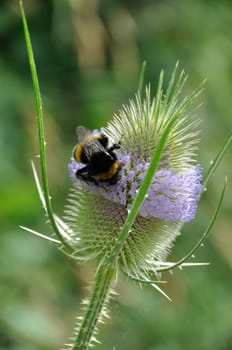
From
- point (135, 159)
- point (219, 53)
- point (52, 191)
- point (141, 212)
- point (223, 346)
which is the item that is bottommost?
point (223, 346)

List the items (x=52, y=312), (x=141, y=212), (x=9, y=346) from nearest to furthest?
(x=141, y=212), (x=9, y=346), (x=52, y=312)

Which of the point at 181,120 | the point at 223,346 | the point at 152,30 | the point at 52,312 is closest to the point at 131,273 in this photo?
the point at 181,120

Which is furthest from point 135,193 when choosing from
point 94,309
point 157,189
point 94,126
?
point 94,126

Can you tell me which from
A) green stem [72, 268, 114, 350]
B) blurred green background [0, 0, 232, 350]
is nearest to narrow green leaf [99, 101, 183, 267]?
green stem [72, 268, 114, 350]

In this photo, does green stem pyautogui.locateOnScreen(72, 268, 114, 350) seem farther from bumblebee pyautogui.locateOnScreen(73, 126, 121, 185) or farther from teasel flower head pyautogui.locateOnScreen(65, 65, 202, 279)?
bumblebee pyautogui.locateOnScreen(73, 126, 121, 185)

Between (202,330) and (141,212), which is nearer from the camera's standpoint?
(141,212)

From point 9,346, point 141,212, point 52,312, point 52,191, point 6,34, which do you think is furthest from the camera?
point 6,34

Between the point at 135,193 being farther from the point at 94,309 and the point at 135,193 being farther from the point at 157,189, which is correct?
the point at 94,309

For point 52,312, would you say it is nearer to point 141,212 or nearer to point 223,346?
point 223,346
